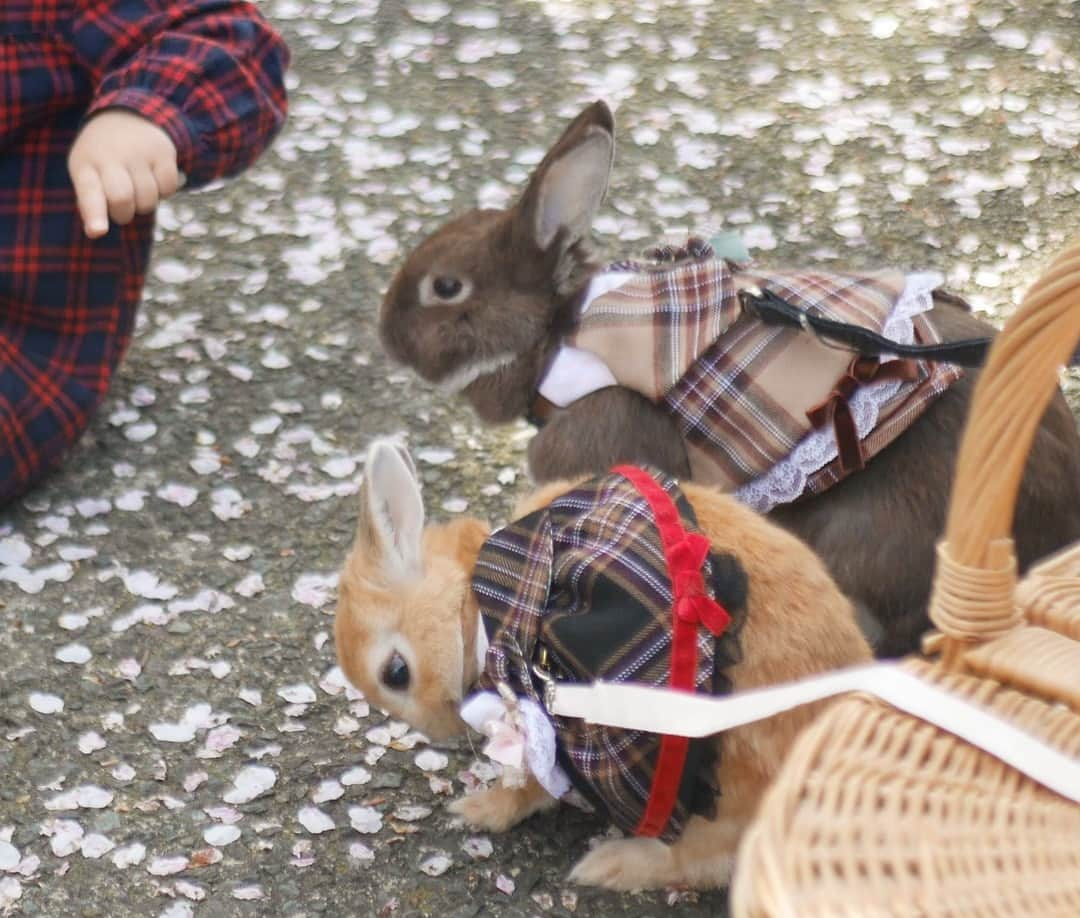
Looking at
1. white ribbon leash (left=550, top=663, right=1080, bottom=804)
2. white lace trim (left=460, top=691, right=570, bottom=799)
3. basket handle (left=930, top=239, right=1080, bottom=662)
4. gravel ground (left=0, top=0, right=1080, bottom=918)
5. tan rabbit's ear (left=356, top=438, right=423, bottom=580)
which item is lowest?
gravel ground (left=0, top=0, right=1080, bottom=918)

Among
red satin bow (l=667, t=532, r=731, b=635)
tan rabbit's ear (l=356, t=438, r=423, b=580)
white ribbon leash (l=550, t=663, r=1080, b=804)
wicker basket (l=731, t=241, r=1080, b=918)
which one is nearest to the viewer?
wicker basket (l=731, t=241, r=1080, b=918)

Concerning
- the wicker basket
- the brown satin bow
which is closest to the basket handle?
the wicker basket

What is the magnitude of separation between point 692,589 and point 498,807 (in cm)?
61

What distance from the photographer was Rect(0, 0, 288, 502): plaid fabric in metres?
2.81

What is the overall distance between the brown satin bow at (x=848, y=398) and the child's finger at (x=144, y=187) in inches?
52.0

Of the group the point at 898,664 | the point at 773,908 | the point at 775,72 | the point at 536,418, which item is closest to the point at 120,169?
the point at 536,418

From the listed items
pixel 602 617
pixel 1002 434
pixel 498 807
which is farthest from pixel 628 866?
pixel 1002 434

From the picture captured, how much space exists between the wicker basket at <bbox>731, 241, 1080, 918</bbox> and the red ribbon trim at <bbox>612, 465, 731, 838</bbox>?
0.35 metres

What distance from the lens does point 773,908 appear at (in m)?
1.16

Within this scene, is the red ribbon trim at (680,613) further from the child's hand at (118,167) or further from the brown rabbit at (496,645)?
the child's hand at (118,167)

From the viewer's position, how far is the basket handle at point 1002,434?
4.28 ft

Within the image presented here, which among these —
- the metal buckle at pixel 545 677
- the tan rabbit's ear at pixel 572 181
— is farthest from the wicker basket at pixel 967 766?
the tan rabbit's ear at pixel 572 181

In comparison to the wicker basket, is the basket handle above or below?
above

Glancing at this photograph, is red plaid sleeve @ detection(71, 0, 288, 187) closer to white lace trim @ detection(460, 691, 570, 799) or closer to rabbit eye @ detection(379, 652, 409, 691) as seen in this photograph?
rabbit eye @ detection(379, 652, 409, 691)
